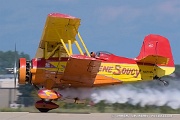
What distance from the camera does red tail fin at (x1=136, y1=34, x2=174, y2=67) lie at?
1937 cm

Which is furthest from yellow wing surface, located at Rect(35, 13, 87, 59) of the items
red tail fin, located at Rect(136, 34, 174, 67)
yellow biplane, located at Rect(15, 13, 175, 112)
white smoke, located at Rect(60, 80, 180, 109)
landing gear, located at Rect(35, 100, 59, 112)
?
red tail fin, located at Rect(136, 34, 174, 67)

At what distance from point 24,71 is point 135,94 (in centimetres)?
441

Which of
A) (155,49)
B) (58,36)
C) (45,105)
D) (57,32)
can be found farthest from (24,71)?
(155,49)

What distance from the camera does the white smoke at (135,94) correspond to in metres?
19.2

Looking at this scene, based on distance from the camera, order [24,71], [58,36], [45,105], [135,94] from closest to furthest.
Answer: [45,105]
[58,36]
[24,71]
[135,94]

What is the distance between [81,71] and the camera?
60.4 ft

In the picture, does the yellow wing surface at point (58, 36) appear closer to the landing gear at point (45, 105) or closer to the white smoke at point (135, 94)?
the white smoke at point (135, 94)

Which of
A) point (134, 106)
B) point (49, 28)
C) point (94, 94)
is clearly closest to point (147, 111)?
point (134, 106)

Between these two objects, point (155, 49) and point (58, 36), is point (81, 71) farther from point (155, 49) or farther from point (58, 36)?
point (155, 49)

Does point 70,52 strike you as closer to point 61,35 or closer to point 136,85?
point 61,35

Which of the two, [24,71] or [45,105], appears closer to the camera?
[45,105]

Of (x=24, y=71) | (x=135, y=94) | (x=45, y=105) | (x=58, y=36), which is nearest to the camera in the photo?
(x=45, y=105)

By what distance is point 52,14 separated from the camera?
16.8 meters

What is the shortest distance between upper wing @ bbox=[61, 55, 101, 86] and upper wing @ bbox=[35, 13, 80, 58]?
83cm
